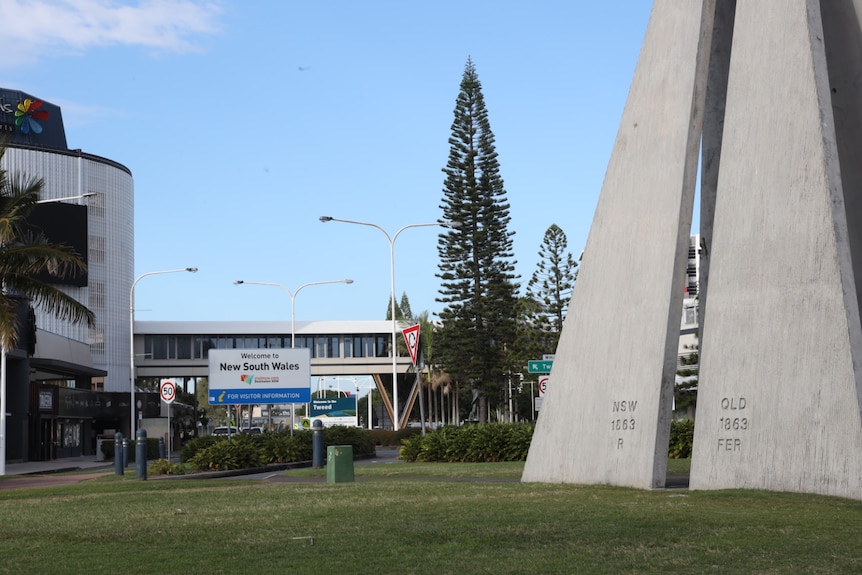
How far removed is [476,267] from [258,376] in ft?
68.4

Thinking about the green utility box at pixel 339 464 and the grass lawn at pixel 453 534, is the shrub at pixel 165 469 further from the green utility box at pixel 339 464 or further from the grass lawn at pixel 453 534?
the grass lawn at pixel 453 534

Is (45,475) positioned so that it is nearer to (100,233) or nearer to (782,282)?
(782,282)

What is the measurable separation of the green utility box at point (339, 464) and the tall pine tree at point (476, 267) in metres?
33.9

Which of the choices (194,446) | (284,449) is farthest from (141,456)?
(284,449)

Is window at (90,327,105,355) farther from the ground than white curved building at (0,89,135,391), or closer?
closer

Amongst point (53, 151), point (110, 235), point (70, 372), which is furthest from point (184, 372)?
point (70, 372)

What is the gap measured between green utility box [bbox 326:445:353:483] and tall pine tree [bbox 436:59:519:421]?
33945mm

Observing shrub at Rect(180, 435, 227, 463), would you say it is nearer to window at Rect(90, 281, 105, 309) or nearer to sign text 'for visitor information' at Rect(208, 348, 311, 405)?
sign text 'for visitor information' at Rect(208, 348, 311, 405)

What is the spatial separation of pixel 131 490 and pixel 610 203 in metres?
9.50

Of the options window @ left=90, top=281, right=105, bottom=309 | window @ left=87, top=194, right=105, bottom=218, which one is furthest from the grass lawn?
window @ left=87, top=194, right=105, bottom=218

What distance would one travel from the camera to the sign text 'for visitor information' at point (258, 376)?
3275 cm

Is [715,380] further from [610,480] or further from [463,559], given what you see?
[463,559]

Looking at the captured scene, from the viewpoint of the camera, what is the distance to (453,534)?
8992 millimetres

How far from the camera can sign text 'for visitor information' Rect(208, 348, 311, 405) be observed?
107 feet
